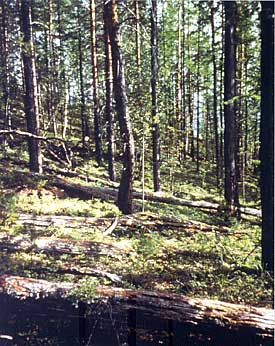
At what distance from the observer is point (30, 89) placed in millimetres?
2555

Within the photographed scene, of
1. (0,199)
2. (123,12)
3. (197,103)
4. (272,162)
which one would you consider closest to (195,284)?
(272,162)

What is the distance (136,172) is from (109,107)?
41cm

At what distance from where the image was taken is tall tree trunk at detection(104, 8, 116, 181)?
2246mm

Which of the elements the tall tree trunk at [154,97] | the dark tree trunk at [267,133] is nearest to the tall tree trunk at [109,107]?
the tall tree trunk at [154,97]

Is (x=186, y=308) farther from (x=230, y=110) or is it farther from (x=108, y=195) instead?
(x=230, y=110)

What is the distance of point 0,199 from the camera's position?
2629 mm

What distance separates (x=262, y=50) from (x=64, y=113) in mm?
1183

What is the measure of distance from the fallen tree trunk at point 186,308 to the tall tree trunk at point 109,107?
689 mm

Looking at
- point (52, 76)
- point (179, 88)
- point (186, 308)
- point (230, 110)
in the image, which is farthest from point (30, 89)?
point (186, 308)

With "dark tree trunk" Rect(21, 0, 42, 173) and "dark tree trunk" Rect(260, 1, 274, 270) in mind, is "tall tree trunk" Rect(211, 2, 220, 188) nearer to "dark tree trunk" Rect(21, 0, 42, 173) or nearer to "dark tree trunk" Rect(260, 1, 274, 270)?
"dark tree trunk" Rect(260, 1, 274, 270)

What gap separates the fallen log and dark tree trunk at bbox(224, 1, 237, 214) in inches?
28.7

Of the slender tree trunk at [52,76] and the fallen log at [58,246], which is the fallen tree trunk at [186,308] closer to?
the fallen log at [58,246]

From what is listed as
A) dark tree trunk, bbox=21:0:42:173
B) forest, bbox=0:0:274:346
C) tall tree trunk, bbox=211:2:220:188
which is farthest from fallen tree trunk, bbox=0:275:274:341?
dark tree trunk, bbox=21:0:42:173

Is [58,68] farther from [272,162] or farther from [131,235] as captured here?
[272,162]
